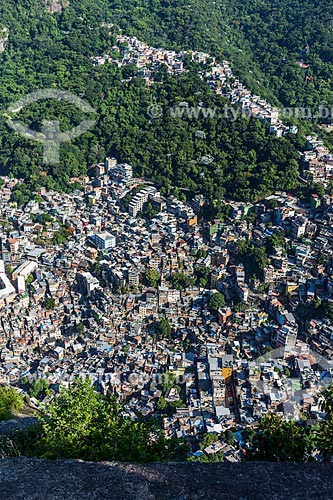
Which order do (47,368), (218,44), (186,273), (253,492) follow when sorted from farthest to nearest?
→ (218,44) < (186,273) < (47,368) < (253,492)

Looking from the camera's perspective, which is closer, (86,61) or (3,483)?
(3,483)

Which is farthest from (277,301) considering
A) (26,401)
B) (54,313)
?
(26,401)

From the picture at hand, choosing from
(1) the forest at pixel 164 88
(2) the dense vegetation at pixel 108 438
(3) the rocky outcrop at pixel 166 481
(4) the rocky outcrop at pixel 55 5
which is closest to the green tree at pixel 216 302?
(1) the forest at pixel 164 88

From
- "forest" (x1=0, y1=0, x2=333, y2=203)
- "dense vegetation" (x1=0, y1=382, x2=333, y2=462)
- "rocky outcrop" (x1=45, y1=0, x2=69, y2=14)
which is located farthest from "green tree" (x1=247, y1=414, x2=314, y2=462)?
"rocky outcrop" (x1=45, y1=0, x2=69, y2=14)

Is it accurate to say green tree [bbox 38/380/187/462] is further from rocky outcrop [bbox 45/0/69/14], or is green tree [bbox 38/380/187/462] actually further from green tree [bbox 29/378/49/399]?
rocky outcrop [bbox 45/0/69/14]

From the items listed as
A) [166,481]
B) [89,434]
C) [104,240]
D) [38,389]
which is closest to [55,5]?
[104,240]

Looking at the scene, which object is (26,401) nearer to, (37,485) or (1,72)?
(37,485)

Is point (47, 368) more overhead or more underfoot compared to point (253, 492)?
more underfoot

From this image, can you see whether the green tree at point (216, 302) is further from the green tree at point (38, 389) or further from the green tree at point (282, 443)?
the green tree at point (282, 443)
